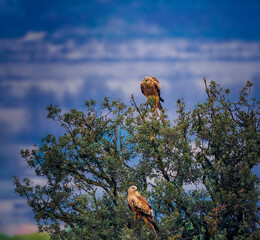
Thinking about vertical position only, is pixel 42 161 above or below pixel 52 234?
above

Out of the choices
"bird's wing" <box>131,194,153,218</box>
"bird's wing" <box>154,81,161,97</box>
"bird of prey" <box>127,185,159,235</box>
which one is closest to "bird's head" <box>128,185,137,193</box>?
"bird of prey" <box>127,185,159,235</box>

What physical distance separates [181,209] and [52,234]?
522 cm

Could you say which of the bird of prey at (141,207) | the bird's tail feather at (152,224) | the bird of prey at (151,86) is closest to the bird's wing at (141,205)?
the bird of prey at (141,207)

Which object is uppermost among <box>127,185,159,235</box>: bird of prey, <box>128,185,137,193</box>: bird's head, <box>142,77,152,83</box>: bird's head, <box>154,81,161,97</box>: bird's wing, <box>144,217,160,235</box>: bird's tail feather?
<box>142,77,152,83</box>: bird's head

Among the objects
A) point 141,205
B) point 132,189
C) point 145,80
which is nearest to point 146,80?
point 145,80

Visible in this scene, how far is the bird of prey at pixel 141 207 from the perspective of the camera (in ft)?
40.7

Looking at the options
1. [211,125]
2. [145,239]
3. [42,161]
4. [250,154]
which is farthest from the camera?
[42,161]

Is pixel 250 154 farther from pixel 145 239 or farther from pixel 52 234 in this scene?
pixel 52 234

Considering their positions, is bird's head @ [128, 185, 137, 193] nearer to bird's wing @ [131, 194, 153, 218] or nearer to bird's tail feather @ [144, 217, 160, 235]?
bird's wing @ [131, 194, 153, 218]

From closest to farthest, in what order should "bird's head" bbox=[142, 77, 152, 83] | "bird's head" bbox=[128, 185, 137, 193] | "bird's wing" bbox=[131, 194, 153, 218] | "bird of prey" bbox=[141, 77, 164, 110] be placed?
1. "bird's wing" bbox=[131, 194, 153, 218]
2. "bird's head" bbox=[128, 185, 137, 193]
3. "bird of prey" bbox=[141, 77, 164, 110]
4. "bird's head" bbox=[142, 77, 152, 83]

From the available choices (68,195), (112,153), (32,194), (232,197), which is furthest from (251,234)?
(32,194)

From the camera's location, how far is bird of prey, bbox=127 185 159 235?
12391 millimetres

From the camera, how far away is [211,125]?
46.9 ft

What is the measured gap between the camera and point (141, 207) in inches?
488
